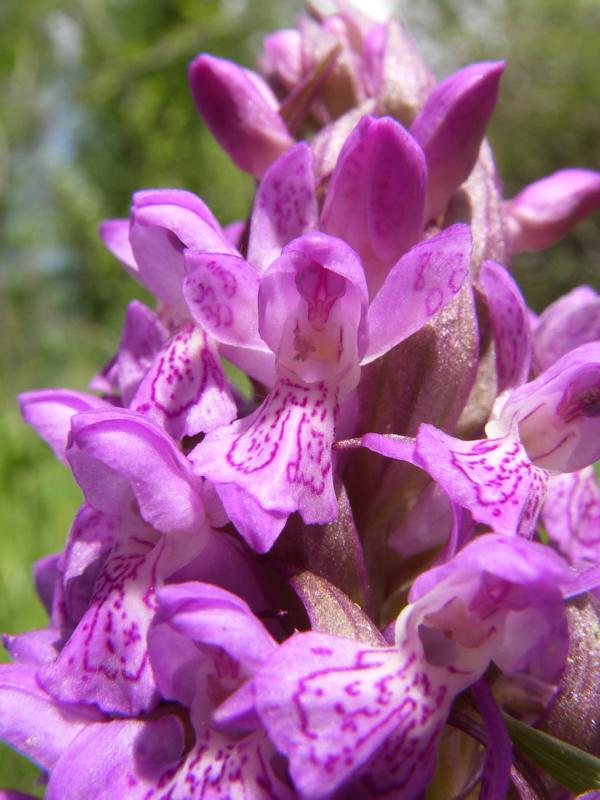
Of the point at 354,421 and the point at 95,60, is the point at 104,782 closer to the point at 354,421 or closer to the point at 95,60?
the point at 354,421

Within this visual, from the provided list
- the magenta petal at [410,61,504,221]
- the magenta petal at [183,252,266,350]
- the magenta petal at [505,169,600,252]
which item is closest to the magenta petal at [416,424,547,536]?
the magenta petal at [183,252,266,350]

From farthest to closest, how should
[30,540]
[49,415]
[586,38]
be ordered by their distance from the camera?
[586,38]
[30,540]
[49,415]

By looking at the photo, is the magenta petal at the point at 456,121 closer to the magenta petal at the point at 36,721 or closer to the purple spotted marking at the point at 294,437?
the purple spotted marking at the point at 294,437

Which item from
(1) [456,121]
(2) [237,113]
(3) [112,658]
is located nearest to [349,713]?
(3) [112,658]

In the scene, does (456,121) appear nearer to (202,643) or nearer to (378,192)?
(378,192)

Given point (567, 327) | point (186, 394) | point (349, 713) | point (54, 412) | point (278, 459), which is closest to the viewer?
point (349, 713)

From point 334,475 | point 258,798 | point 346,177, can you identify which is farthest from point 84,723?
point 346,177

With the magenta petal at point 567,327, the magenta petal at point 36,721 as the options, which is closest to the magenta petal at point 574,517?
the magenta petal at point 567,327
